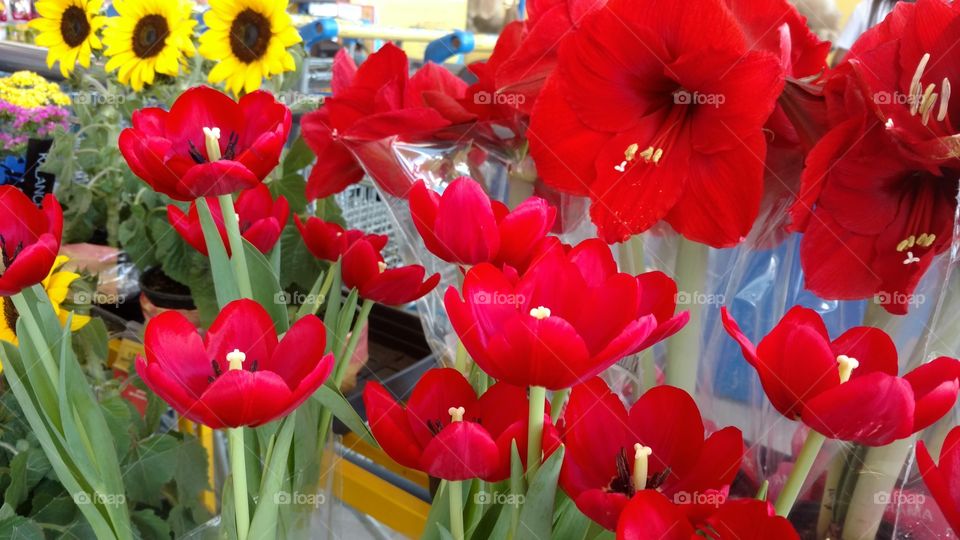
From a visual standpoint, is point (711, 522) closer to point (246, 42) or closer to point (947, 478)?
point (947, 478)

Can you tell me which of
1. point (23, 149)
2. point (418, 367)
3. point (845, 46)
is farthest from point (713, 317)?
point (845, 46)

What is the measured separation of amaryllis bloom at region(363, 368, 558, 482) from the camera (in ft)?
0.89

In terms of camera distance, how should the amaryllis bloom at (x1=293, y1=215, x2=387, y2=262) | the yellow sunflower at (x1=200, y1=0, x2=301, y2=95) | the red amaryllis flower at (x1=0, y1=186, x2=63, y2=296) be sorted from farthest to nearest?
the yellow sunflower at (x1=200, y1=0, x2=301, y2=95)
the amaryllis bloom at (x1=293, y1=215, x2=387, y2=262)
the red amaryllis flower at (x1=0, y1=186, x2=63, y2=296)

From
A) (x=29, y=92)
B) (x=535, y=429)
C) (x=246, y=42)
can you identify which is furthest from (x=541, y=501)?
(x=29, y=92)

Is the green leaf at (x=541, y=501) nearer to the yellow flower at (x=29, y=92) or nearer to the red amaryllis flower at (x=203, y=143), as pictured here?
the red amaryllis flower at (x=203, y=143)

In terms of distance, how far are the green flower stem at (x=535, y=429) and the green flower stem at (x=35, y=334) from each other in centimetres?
21

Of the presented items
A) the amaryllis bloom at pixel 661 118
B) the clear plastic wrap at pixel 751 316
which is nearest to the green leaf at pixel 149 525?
the clear plastic wrap at pixel 751 316

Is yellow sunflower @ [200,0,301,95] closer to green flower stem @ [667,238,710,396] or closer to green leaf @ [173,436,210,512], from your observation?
green leaf @ [173,436,210,512]

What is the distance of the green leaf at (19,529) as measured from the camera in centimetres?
43

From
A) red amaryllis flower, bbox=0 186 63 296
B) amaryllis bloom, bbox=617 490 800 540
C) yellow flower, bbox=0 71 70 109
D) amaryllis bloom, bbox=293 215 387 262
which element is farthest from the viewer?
yellow flower, bbox=0 71 70 109

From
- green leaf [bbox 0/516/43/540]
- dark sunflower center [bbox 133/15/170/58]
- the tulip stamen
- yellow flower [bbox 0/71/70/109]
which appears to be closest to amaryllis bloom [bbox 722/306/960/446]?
the tulip stamen

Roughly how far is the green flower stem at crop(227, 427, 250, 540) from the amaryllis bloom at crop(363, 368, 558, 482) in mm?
50

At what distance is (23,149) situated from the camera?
86cm

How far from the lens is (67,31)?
79 centimetres
